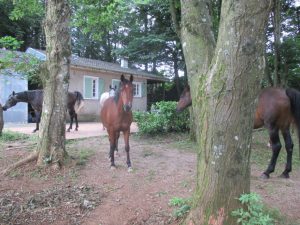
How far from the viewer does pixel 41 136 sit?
7.04 m

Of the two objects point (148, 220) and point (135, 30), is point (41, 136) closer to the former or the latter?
point (148, 220)

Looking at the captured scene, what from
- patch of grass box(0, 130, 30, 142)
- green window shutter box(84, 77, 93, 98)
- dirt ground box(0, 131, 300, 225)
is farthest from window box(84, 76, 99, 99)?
dirt ground box(0, 131, 300, 225)

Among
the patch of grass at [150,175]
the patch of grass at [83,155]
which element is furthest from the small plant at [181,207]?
the patch of grass at [83,155]

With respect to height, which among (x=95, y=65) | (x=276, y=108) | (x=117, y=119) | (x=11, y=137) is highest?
(x=95, y=65)

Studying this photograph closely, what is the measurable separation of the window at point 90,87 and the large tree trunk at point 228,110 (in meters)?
15.8

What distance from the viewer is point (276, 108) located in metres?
6.49

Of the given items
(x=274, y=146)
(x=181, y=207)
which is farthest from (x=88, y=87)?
(x=181, y=207)

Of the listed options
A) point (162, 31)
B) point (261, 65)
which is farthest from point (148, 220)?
point (162, 31)

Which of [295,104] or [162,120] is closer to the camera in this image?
[295,104]

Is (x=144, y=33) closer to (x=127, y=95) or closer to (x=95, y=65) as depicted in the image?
(x=95, y=65)

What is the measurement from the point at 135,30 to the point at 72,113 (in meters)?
14.9

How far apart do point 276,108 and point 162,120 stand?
17.3ft

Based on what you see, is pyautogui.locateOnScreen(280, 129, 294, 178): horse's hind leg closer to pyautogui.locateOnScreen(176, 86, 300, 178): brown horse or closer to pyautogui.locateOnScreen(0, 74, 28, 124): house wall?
pyautogui.locateOnScreen(176, 86, 300, 178): brown horse

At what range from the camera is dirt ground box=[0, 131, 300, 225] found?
4883 mm
